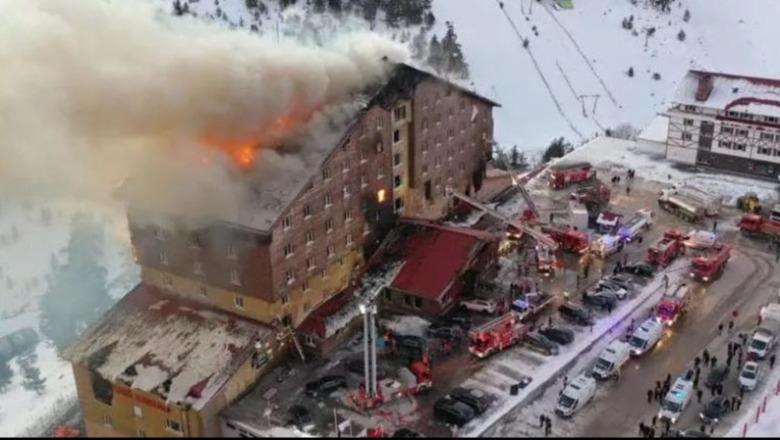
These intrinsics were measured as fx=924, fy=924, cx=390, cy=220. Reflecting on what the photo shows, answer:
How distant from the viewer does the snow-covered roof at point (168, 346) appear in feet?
129

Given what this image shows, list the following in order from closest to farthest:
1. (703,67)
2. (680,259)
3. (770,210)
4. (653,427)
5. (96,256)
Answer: (653,427) < (680,259) < (770,210) < (96,256) < (703,67)

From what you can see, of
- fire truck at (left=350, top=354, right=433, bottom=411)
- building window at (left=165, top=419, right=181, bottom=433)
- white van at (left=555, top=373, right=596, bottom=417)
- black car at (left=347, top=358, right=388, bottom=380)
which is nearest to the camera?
white van at (left=555, top=373, right=596, bottom=417)

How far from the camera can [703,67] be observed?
4341 inches

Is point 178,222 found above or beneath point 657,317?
above

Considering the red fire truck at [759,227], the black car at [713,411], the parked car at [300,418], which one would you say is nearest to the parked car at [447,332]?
the parked car at [300,418]

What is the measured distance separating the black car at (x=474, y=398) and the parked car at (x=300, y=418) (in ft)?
19.7

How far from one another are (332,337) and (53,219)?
47.0 meters

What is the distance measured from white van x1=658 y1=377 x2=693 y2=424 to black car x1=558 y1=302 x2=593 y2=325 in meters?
6.67

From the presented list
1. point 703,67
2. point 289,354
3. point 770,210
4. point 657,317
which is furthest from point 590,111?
point 289,354

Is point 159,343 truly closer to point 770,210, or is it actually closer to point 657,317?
point 657,317

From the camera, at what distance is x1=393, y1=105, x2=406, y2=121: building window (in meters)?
48.9

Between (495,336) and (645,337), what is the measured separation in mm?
6865

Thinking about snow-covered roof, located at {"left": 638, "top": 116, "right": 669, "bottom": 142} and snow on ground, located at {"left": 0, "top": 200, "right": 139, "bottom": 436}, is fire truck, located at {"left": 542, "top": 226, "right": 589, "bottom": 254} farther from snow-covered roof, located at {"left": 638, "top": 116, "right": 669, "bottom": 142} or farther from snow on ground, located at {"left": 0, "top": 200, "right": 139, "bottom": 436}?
snow on ground, located at {"left": 0, "top": 200, "right": 139, "bottom": 436}

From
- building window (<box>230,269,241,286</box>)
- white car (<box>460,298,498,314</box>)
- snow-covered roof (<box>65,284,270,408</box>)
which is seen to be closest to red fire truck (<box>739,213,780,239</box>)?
white car (<box>460,298,498,314</box>)
